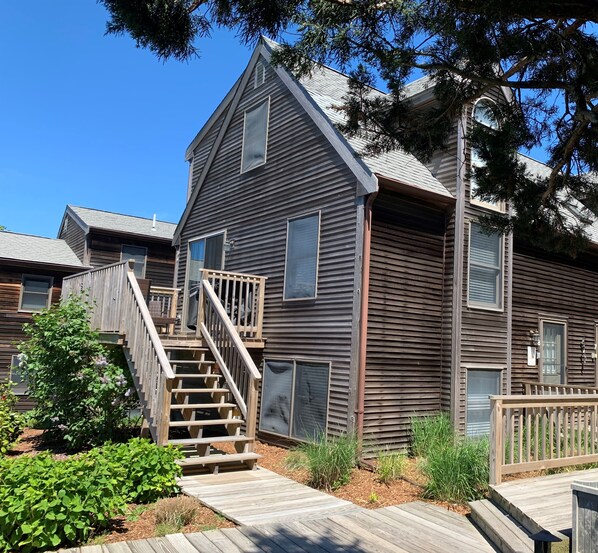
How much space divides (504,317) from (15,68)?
1546 centimetres

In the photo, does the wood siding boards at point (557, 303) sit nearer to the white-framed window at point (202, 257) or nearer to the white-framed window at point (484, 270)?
the white-framed window at point (484, 270)

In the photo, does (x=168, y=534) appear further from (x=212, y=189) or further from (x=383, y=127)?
(x=212, y=189)

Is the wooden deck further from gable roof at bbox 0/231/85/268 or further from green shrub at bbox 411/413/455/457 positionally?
gable roof at bbox 0/231/85/268

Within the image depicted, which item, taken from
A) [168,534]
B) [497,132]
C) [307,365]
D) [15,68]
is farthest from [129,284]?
[15,68]

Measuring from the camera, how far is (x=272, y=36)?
4.54m

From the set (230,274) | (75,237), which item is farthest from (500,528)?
(75,237)

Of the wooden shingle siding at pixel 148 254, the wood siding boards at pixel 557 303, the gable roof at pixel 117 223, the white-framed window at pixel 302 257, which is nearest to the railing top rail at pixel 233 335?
the white-framed window at pixel 302 257

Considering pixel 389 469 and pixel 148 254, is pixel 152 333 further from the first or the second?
pixel 148 254

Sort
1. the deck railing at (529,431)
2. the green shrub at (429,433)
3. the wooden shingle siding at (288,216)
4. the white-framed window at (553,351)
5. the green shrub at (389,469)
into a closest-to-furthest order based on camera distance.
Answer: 1. the deck railing at (529,431)
2. the green shrub at (389,469)
3. the green shrub at (429,433)
4. the wooden shingle siding at (288,216)
5. the white-framed window at (553,351)

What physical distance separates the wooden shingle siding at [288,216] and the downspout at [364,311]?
0.20 m

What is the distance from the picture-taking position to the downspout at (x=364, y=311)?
8.58 m

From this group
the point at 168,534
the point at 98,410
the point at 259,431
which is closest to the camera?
the point at 168,534

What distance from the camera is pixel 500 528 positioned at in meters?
4.91

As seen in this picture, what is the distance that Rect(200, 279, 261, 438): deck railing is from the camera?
311 inches
